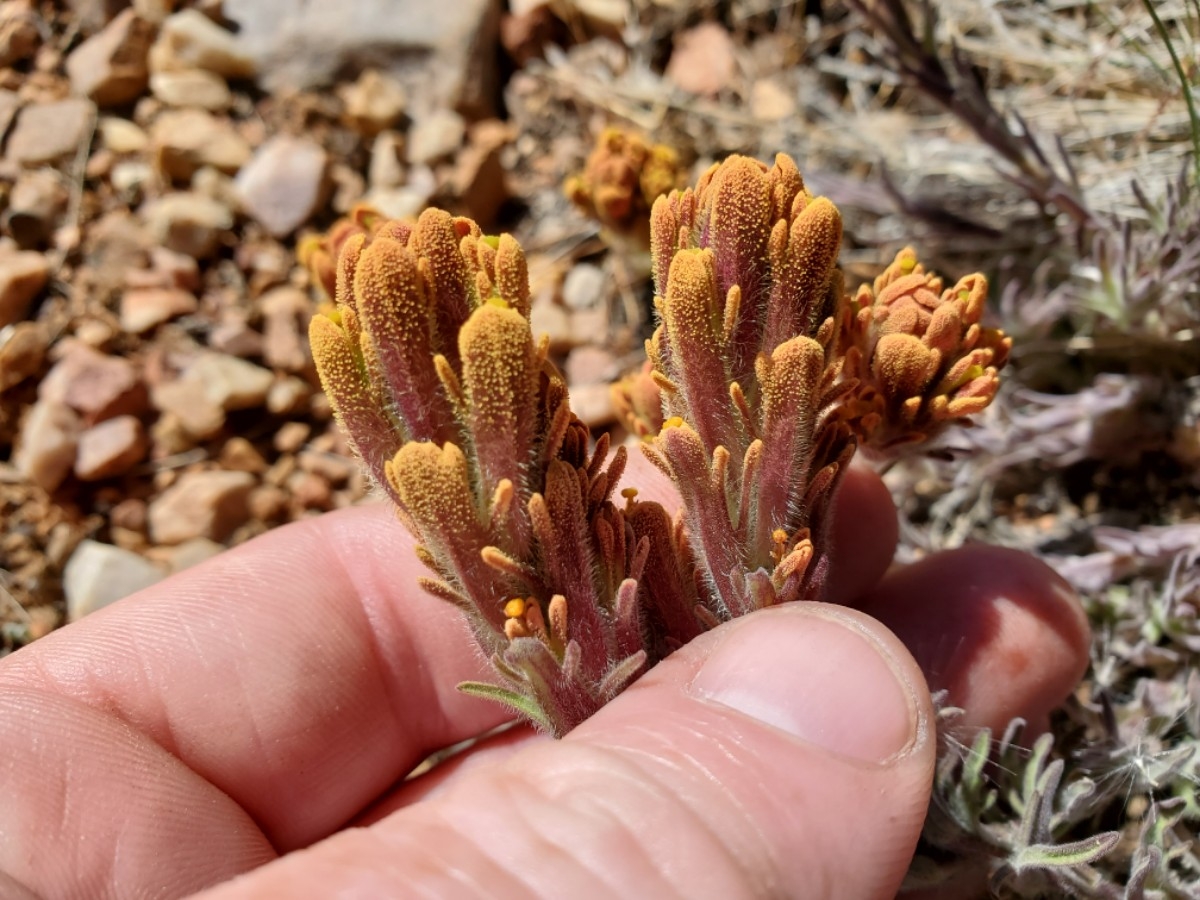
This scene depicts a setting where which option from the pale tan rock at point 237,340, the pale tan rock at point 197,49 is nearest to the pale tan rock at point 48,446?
the pale tan rock at point 237,340

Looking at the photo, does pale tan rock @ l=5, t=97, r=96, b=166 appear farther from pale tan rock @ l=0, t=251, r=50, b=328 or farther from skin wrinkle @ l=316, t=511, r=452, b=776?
skin wrinkle @ l=316, t=511, r=452, b=776

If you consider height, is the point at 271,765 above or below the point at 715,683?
below

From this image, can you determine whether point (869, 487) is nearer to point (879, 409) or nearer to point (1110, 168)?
point (879, 409)

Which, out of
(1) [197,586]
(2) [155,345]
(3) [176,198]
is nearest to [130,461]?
(2) [155,345]

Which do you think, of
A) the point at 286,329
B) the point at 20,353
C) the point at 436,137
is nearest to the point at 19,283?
the point at 20,353

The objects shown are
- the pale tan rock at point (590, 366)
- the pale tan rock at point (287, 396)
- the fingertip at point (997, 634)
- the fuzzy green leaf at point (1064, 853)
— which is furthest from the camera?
the pale tan rock at point (287, 396)

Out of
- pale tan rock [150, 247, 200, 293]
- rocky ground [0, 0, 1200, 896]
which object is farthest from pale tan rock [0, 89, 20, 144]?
pale tan rock [150, 247, 200, 293]

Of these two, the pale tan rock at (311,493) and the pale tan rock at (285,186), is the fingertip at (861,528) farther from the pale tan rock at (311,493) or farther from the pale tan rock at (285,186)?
the pale tan rock at (285,186)
